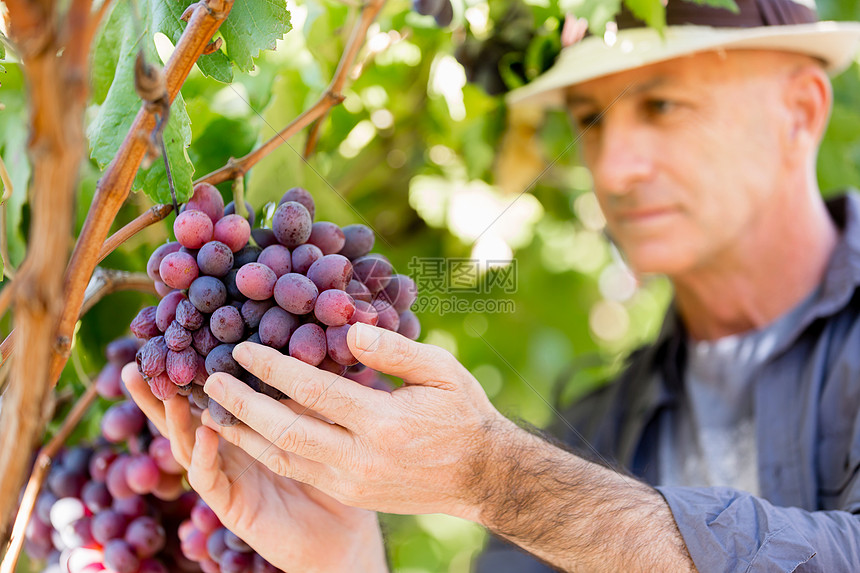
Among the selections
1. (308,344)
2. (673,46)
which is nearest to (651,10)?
(673,46)

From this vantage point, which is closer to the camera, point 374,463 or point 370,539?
point 374,463

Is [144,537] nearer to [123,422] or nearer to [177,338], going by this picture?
[123,422]

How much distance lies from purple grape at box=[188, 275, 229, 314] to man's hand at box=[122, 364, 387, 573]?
113mm

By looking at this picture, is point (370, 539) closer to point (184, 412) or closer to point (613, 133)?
point (184, 412)

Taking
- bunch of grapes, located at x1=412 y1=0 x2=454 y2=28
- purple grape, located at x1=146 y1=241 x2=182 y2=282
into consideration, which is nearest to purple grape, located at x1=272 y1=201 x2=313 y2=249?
purple grape, located at x1=146 y1=241 x2=182 y2=282

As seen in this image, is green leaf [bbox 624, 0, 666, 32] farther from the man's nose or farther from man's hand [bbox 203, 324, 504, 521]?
man's hand [bbox 203, 324, 504, 521]

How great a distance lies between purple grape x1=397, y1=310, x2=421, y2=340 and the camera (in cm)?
69

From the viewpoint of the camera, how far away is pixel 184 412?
0.66 metres

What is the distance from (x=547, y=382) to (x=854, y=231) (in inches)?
31.9

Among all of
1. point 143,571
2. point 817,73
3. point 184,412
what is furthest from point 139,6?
point 817,73

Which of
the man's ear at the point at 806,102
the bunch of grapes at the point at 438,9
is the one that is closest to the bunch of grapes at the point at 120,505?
the bunch of grapes at the point at 438,9

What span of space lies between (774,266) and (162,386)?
131 cm

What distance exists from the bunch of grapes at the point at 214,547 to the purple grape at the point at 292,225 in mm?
373

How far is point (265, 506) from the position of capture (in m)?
0.76
